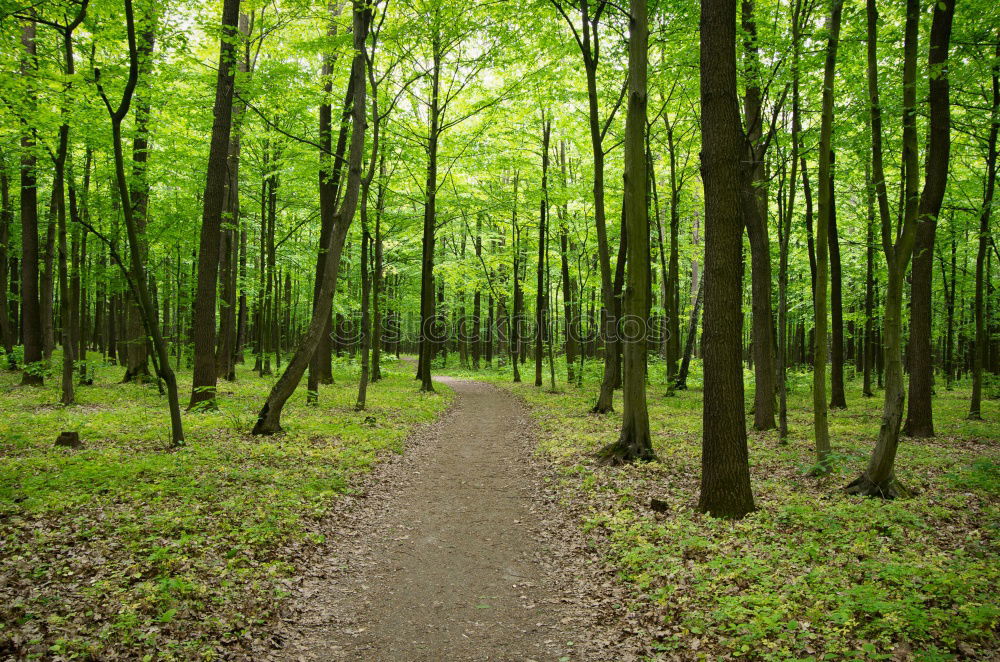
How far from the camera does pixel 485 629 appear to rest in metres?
4.74

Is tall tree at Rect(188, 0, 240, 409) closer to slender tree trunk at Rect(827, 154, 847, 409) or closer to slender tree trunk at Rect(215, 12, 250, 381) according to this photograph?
slender tree trunk at Rect(215, 12, 250, 381)

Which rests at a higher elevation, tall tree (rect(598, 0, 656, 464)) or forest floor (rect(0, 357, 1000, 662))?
tall tree (rect(598, 0, 656, 464))

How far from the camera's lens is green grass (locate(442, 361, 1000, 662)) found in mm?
3912

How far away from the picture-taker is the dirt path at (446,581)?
4.48 m

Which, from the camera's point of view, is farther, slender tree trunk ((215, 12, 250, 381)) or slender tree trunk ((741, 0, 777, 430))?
slender tree trunk ((215, 12, 250, 381))

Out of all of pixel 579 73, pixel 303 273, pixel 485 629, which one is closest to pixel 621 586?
pixel 485 629

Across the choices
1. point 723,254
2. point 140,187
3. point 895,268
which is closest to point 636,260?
point 723,254

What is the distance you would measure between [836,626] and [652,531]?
2315mm

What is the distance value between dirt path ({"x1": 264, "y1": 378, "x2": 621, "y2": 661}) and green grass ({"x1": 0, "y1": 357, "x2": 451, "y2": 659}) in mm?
485

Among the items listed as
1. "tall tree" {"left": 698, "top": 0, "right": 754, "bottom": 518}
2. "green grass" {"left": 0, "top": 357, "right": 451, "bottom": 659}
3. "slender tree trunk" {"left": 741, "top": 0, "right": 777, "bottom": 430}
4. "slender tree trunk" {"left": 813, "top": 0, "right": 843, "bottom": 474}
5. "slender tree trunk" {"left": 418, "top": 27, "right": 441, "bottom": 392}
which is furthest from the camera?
"slender tree trunk" {"left": 418, "top": 27, "right": 441, "bottom": 392}

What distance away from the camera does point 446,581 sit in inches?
222

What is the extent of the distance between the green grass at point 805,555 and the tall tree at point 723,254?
0.80 meters

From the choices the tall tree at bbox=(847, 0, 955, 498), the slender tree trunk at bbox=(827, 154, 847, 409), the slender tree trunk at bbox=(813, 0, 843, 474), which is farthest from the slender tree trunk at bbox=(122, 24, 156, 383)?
the slender tree trunk at bbox=(827, 154, 847, 409)

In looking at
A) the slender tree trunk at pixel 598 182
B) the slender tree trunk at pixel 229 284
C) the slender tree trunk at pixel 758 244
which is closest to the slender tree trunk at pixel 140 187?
the slender tree trunk at pixel 229 284
